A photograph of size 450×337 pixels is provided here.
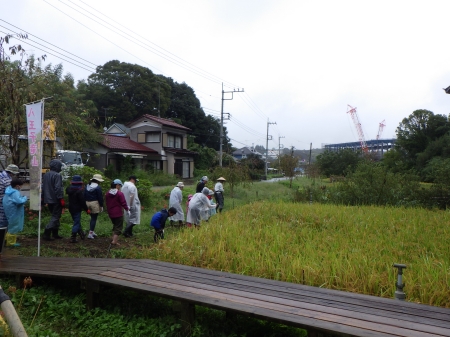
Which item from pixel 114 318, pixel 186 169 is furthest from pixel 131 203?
pixel 186 169

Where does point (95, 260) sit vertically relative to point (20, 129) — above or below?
below

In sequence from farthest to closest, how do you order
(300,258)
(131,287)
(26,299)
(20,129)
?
(20,129) → (300,258) → (26,299) → (131,287)

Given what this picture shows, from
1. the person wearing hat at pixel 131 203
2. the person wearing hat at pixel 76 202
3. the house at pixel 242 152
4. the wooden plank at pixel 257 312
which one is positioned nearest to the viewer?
the wooden plank at pixel 257 312

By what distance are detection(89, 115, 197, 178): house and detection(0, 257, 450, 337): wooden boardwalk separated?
901 inches

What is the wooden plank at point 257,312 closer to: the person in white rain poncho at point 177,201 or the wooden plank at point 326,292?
the wooden plank at point 326,292

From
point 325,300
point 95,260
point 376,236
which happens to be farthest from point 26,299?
point 376,236

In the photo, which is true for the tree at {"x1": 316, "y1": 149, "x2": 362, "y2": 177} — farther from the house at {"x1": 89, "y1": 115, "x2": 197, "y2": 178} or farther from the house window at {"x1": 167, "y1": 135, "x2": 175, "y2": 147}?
the house window at {"x1": 167, "y1": 135, "x2": 175, "y2": 147}

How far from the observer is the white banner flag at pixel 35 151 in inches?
245

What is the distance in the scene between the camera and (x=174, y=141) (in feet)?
109

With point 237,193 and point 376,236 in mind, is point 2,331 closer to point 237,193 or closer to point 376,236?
point 376,236

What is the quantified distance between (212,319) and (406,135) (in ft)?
127

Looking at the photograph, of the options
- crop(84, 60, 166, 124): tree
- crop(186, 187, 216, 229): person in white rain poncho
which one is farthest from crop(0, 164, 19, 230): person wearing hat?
crop(84, 60, 166, 124): tree

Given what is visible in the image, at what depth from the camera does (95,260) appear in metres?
5.14

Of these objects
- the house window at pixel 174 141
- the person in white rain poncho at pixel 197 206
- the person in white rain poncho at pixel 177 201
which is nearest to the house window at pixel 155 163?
the house window at pixel 174 141
